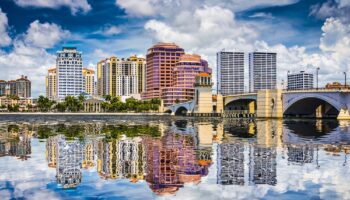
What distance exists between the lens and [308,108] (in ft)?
460

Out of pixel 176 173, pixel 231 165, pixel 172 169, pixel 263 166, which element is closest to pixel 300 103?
pixel 263 166

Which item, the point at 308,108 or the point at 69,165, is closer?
the point at 69,165

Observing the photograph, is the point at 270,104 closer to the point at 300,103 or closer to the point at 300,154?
the point at 300,103

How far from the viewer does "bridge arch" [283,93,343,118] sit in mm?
124787

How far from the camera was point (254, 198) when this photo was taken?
17.6 m

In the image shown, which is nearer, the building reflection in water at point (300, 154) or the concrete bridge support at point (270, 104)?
the building reflection in water at point (300, 154)

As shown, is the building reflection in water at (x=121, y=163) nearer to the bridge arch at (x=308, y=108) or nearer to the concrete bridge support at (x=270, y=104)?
the bridge arch at (x=308, y=108)

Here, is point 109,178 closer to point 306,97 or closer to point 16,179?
point 16,179

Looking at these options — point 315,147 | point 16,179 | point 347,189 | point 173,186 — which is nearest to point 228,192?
point 173,186

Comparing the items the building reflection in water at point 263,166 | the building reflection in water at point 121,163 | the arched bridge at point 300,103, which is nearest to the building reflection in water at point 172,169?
the building reflection in water at point 121,163

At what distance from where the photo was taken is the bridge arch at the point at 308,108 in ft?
409

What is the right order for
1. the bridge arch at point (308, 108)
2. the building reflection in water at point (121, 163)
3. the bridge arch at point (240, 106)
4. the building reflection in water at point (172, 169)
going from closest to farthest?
1. the building reflection in water at point (172, 169)
2. the building reflection in water at point (121, 163)
3. the bridge arch at point (308, 108)
4. the bridge arch at point (240, 106)

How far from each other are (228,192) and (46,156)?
685 inches

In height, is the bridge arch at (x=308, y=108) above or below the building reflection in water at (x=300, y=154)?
above
